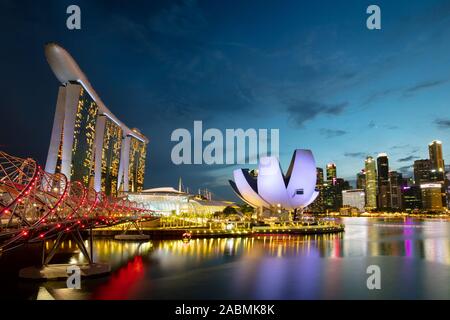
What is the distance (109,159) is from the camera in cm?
5431

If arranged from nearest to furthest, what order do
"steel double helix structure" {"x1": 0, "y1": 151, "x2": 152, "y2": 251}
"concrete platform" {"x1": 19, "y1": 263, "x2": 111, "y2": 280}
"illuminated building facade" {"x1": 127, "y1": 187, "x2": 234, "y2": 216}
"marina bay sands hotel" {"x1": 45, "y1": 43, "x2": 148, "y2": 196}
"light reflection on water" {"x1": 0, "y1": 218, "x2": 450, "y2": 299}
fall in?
1. "steel double helix structure" {"x1": 0, "y1": 151, "x2": 152, "y2": 251}
2. "light reflection on water" {"x1": 0, "y1": 218, "x2": 450, "y2": 299}
3. "concrete platform" {"x1": 19, "y1": 263, "x2": 111, "y2": 280}
4. "marina bay sands hotel" {"x1": 45, "y1": 43, "x2": 148, "y2": 196}
5. "illuminated building facade" {"x1": 127, "y1": 187, "x2": 234, "y2": 216}

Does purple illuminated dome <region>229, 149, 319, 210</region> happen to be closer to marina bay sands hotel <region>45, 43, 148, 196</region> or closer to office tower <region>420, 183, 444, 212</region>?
marina bay sands hotel <region>45, 43, 148, 196</region>

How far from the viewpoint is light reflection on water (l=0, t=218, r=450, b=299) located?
492 inches

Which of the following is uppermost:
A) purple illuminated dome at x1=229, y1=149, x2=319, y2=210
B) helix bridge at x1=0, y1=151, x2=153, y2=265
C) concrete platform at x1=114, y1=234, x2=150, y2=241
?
purple illuminated dome at x1=229, y1=149, x2=319, y2=210

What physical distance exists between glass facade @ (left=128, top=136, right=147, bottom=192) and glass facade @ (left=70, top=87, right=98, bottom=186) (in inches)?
1012

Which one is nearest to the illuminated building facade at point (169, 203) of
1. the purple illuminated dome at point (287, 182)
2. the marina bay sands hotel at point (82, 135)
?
the marina bay sands hotel at point (82, 135)

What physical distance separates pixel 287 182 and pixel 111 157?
26678 millimetres

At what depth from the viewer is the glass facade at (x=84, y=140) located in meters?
33.5

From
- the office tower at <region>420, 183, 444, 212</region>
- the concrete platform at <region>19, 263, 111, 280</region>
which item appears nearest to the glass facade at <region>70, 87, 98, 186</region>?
the concrete platform at <region>19, 263, 111, 280</region>

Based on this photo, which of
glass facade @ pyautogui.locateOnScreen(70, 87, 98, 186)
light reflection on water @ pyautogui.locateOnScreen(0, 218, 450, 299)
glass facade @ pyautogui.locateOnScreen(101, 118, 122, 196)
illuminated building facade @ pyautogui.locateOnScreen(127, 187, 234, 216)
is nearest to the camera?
light reflection on water @ pyautogui.locateOnScreen(0, 218, 450, 299)

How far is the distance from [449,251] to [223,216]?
103 feet

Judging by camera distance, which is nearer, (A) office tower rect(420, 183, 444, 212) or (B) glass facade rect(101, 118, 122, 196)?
(B) glass facade rect(101, 118, 122, 196)
